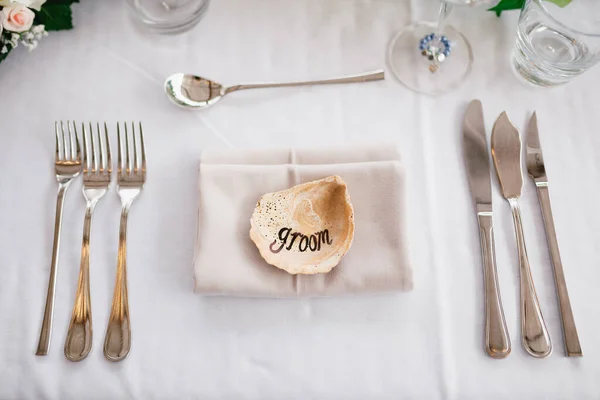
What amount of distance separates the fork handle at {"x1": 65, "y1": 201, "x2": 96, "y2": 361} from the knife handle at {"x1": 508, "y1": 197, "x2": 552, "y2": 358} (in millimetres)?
582

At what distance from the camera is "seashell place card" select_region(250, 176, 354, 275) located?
605mm

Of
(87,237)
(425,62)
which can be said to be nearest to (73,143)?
(87,237)

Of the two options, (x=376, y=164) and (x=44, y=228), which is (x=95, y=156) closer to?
(x=44, y=228)

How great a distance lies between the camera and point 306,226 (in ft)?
2.03

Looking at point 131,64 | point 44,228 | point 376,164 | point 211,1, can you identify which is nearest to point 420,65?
point 376,164

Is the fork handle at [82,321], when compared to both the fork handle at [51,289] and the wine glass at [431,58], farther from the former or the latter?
the wine glass at [431,58]

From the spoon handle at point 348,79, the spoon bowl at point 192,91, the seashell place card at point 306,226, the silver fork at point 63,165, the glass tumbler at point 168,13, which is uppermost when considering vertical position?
the glass tumbler at point 168,13

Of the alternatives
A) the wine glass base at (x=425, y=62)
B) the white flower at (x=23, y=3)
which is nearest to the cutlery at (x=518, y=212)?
the wine glass base at (x=425, y=62)

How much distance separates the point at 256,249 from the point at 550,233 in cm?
42

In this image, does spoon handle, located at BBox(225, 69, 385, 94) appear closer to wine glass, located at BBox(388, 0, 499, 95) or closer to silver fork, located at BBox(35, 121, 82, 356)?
wine glass, located at BBox(388, 0, 499, 95)

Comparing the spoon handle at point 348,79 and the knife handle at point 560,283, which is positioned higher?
the spoon handle at point 348,79

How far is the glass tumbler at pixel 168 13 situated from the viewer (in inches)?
30.8

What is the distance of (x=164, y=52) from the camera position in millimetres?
778

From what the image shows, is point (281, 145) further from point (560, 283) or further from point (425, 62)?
point (560, 283)
